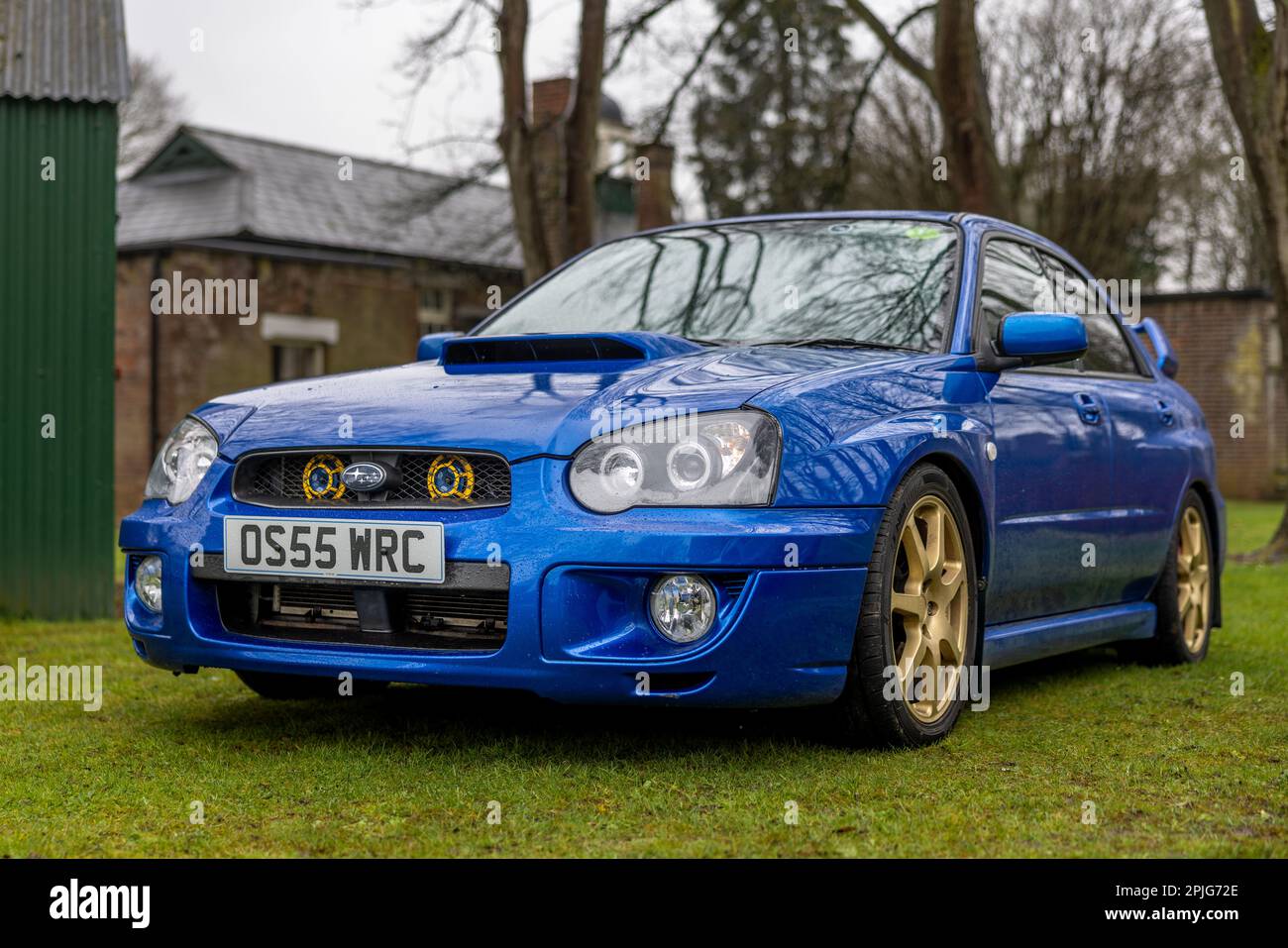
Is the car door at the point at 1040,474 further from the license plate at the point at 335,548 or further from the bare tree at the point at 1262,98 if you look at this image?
the bare tree at the point at 1262,98

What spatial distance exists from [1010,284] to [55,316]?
4916 mm

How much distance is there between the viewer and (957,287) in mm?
5102

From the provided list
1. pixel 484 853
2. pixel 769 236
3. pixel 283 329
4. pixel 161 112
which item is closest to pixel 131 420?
pixel 283 329

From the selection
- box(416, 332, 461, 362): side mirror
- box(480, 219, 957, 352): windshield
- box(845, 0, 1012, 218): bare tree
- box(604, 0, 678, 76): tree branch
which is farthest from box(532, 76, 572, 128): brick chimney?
box(480, 219, 957, 352): windshield

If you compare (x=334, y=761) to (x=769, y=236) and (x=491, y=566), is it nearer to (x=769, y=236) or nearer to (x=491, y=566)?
A: (x=491, y=566)

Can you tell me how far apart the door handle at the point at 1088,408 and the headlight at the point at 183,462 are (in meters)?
2.77

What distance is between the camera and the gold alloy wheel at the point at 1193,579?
6.54 meters

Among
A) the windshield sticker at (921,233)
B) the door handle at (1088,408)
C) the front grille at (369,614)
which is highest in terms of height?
the windshield sticker at (921,233)

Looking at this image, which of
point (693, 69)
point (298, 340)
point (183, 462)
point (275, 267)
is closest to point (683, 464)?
point (183, 462)

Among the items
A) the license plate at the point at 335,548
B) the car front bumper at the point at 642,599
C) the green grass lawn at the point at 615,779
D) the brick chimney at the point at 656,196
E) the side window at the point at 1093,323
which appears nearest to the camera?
the green grass lawn at the point at 615,779

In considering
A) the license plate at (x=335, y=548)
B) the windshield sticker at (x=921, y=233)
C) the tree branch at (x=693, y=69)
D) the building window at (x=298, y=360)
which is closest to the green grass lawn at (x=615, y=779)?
the license plate at (x=335, y=548)

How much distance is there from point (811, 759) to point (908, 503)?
0.71m

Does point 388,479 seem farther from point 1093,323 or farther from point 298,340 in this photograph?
point 298,340

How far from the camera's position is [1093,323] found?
244 inches
